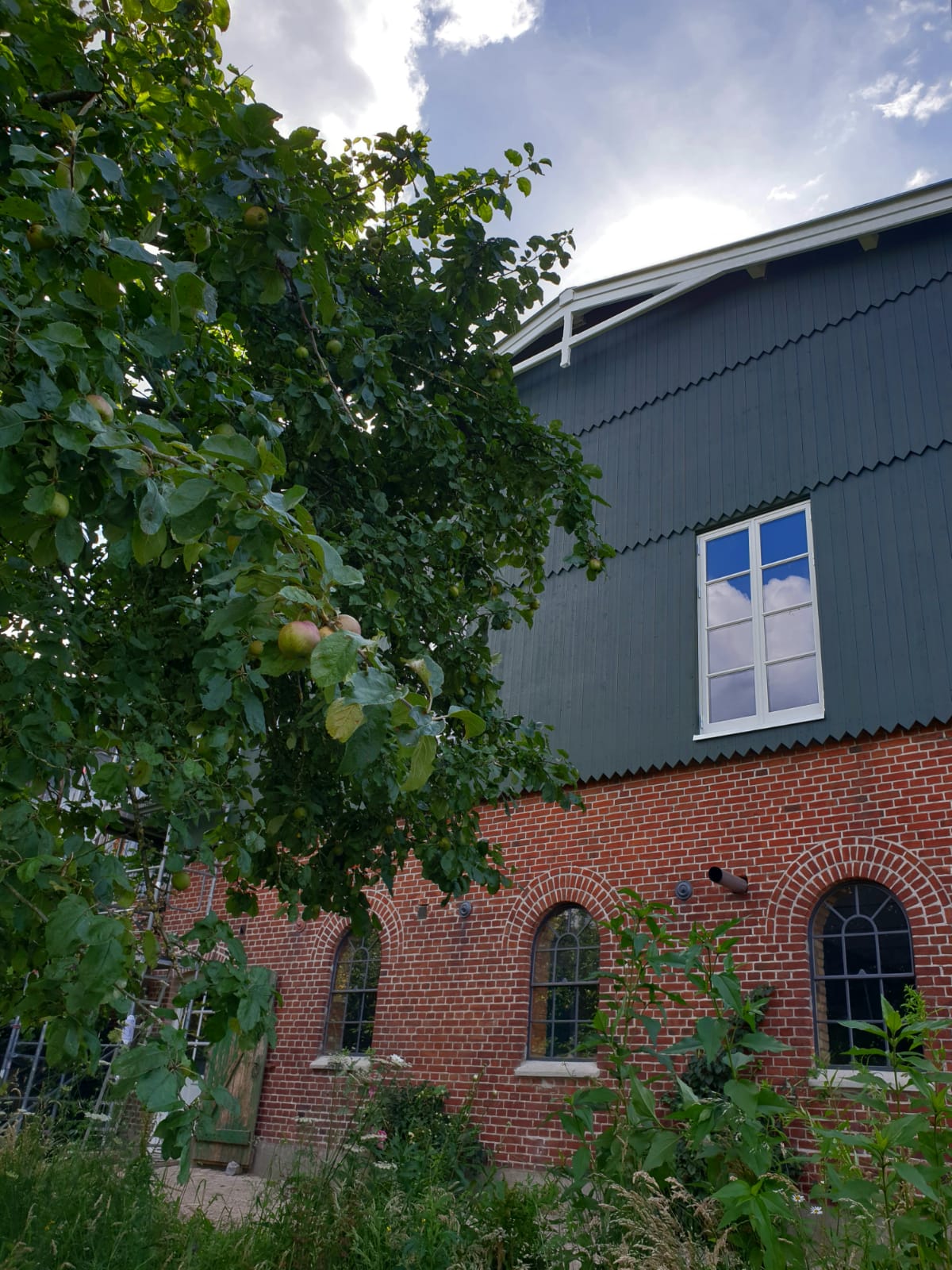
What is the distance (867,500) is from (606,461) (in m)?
3.19

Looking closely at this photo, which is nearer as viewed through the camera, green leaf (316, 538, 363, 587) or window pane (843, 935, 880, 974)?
green leaf (316, 538, 363, 587)

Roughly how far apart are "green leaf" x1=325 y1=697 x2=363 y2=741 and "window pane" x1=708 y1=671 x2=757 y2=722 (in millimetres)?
7282

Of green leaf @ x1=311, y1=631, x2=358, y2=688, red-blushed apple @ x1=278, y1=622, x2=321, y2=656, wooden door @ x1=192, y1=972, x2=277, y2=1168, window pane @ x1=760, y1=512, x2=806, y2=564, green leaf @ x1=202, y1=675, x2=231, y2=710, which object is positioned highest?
window pane @ x1=760, y1=512, x2=806, y2=564

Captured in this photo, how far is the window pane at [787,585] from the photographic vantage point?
830 centimetres

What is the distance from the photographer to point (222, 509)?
1.64m

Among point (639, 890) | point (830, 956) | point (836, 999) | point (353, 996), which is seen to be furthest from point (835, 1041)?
point (353, 996)

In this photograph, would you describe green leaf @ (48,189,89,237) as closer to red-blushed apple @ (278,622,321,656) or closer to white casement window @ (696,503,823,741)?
red-blushed apple @ (278,622,321,656)

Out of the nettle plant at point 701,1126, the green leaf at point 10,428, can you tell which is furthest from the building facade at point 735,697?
the green leaf at point 10,428

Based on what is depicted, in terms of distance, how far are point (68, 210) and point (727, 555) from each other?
7.71m

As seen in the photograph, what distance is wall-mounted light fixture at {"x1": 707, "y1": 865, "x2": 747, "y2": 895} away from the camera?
732 cm

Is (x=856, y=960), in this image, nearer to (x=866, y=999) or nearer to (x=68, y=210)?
(x=866, y=999)

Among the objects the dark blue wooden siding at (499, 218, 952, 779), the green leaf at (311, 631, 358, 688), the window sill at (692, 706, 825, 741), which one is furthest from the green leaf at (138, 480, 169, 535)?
the window sill at (692, 706, 825, 741)

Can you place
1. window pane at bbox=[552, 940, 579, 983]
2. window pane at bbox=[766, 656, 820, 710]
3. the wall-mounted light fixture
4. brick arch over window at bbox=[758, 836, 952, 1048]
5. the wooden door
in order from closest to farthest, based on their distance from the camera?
brick arch over window at bbox=[758, 836, 952, 1048], the wall-mounted light fixture, window pane at bbox=[766, 656, 820, 710], window pane at bbox=[552, 940, 579, 983], the wooden door

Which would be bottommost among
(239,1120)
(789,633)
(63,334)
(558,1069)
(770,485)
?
(239,1120)
